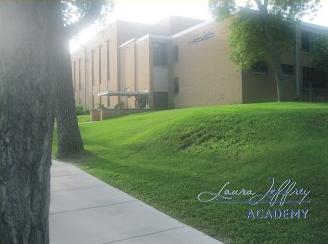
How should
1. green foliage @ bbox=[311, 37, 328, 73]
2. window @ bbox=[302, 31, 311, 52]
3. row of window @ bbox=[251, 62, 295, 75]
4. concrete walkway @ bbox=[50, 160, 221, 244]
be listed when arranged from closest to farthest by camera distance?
1. concrete walkway @ bbox=[50, 160, 221, 244]
2. row of window @ bbox=[251, 62, 295, 75]
3. green foliage @ bbox=[311, 37, 328, 73]
4. window @ bbox=[302, 31, 311, 52]

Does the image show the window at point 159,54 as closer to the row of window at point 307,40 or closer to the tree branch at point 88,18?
the row of window at point 307,40

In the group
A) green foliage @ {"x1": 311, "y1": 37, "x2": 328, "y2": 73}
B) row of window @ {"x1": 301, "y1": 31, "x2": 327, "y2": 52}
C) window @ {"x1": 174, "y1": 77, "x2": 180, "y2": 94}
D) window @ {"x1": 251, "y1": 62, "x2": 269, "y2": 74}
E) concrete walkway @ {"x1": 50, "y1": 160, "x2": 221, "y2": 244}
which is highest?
row of window @ {"x1": 301, "y1": 31, "x2": 327, "y2": 52}

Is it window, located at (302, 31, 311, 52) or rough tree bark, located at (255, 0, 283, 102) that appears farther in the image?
window, located at (302, 31, 311, 52)

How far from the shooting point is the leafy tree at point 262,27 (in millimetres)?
27641

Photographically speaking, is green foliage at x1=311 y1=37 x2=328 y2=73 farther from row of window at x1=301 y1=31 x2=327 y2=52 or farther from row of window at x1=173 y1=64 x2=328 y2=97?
row of window at x1=173 y1=64 x2=328 y2=97

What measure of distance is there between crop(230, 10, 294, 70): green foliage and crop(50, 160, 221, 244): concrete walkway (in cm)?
2058

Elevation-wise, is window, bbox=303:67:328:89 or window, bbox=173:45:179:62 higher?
window, bbox=173:45:179:62

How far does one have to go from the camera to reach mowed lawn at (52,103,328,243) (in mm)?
5836

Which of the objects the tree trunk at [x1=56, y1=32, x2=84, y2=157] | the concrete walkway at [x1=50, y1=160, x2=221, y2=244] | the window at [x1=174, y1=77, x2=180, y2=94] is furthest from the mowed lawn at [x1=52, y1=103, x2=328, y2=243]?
the window at [x1=174, y1=77, x2=180, y2=94]

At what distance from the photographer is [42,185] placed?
3053mm

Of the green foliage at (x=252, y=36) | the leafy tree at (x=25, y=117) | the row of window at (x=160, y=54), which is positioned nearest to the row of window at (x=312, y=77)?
the green foliage at (x=252, y=36)

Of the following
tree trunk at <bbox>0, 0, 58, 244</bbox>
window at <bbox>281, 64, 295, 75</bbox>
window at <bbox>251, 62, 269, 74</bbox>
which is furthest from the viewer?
window at <bbox>281, 64, 295, 75</bbox>

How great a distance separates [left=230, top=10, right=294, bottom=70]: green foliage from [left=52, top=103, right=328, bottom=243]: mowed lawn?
14788mm

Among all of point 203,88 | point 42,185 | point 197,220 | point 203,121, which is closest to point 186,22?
point 203,88
